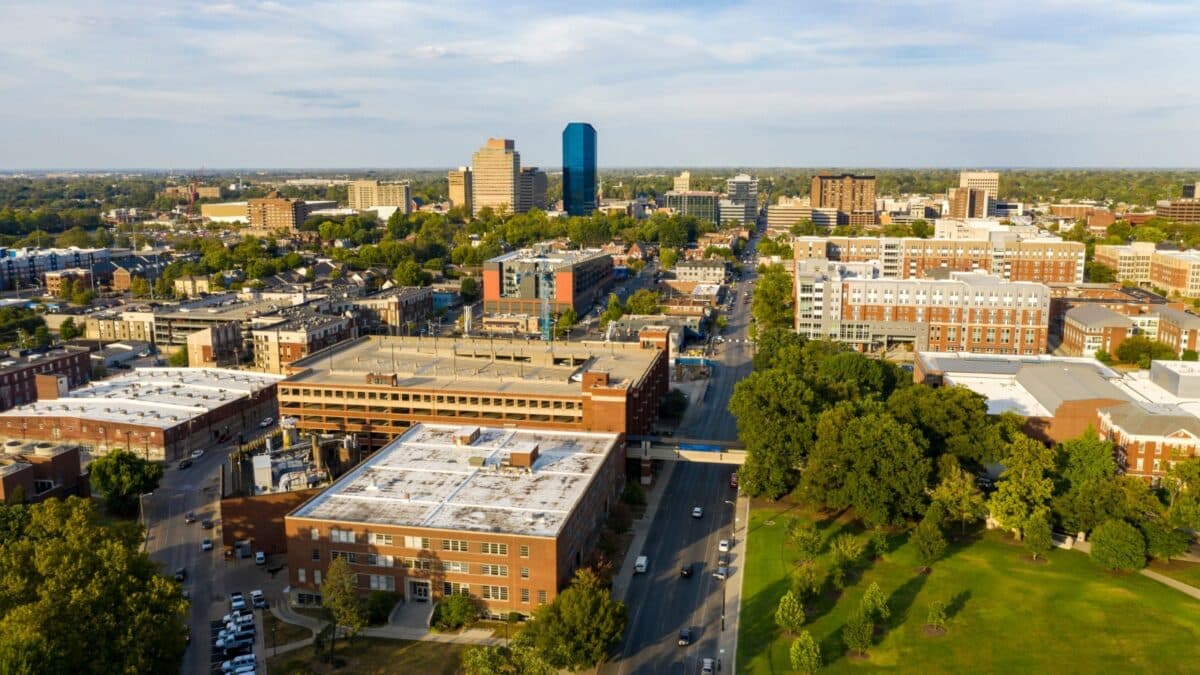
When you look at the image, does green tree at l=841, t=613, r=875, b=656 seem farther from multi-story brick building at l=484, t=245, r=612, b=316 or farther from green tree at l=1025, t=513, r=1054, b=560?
multi-story brick building at l=484, t=245, r=612, b=316

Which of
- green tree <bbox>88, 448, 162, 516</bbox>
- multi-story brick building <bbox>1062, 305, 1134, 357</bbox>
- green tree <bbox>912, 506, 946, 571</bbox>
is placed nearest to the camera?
green tree <bbox>912, 506, 946, 571</bbox>

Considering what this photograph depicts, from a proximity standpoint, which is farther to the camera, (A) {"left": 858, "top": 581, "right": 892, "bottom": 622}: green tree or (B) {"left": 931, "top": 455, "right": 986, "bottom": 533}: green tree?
(B) {"left": 931, "top": 455, "right": 986, "bottom": 533}: green tree

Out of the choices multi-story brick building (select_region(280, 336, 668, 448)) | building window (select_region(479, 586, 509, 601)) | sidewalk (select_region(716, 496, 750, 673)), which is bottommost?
sidewalk (select_region(716, 496, 750, 673))

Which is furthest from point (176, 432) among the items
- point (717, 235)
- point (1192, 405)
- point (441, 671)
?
point (717, 235)

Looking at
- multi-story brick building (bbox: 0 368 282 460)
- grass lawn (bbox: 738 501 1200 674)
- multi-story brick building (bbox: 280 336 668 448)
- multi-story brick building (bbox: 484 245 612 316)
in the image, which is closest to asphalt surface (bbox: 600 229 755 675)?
grass lawn (bbox: 738 501 1200 674)

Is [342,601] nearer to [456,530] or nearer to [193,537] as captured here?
[456,530]

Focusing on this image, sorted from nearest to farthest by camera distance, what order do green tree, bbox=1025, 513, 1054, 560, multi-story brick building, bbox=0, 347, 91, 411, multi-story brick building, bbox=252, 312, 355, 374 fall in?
1. green tree, bbox=1025, 513, 1054, 560
2. multi-story brick building, bbox=0, 347, 91, 411
3. multi-story brick building, bbox=252, 312, 355, 374

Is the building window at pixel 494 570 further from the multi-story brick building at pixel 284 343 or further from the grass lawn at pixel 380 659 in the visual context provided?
the multi-story brick building at pixel 284 343

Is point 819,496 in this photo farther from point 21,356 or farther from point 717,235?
point 717,235
